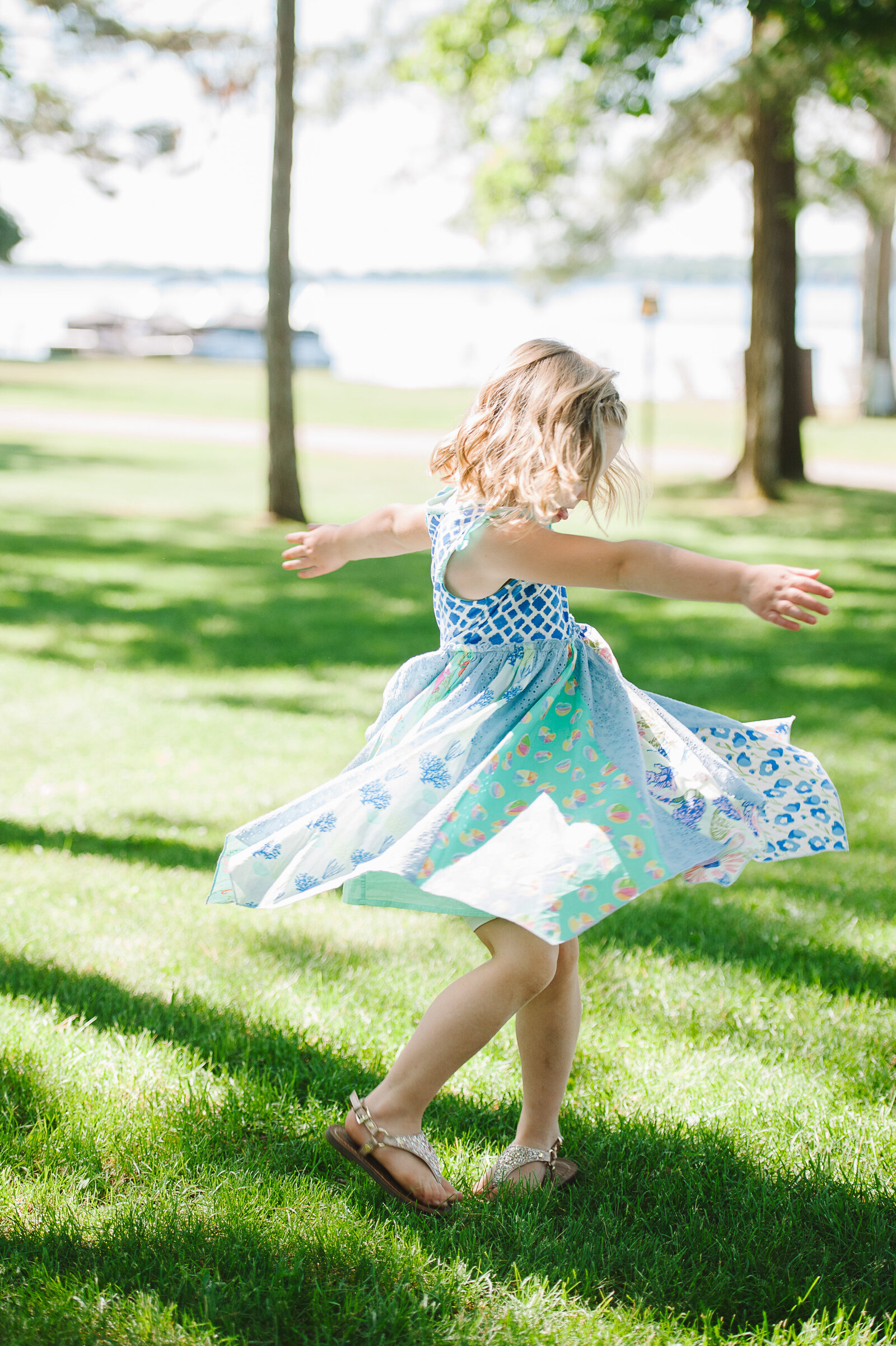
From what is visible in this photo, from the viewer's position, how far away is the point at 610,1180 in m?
2.39

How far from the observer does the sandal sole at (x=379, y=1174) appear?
2227 mm

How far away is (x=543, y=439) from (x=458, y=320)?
87.9 m

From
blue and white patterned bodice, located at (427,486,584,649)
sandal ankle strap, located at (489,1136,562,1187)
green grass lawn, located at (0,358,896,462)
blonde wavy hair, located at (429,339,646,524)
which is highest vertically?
green grass lawn, located at (0,358,896,462)

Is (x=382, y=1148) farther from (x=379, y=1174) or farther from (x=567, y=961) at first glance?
(x=567, y=961)

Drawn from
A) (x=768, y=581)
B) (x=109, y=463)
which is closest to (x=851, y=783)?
(x=768, y=581)

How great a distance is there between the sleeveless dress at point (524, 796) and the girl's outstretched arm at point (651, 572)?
0.13 meters

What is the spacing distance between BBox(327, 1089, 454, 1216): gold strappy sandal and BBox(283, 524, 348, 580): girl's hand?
3.81ft

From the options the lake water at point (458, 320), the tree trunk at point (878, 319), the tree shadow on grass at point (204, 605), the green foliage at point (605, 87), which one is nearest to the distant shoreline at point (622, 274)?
the lake water at point (458, 320)

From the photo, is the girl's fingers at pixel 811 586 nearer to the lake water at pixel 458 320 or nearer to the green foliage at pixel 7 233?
the green foliage at pixel 7 233

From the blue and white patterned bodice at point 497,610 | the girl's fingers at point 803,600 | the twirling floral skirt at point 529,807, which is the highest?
the girl's fingers at point 803,600

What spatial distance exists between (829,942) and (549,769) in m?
1.79

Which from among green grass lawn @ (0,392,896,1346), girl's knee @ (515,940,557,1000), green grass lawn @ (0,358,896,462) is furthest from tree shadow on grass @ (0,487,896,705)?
green grass lawn @ (0,358,896,462)

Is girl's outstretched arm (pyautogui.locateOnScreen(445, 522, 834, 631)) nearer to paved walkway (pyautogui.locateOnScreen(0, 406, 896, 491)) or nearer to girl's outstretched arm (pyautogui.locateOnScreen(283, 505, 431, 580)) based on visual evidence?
girl's outstretched arm (pyautogui.locateOnScreen(283, 505, 431, 580))

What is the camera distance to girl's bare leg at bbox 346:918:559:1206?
7.14 feet
